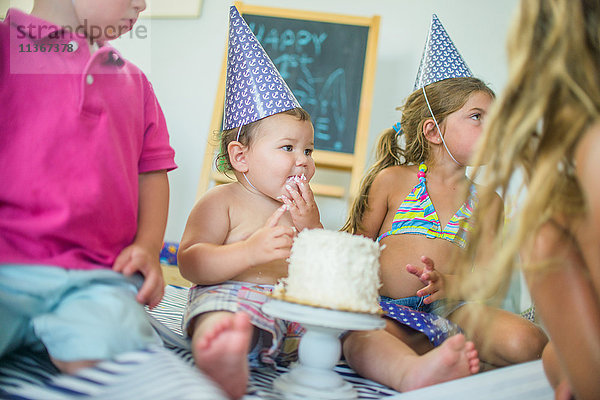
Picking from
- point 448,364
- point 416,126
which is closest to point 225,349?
point 448,364

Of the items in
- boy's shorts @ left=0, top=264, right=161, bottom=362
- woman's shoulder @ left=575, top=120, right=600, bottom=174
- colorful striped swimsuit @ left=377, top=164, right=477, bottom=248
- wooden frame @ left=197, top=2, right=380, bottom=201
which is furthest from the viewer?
wooden frame @ left=197, top=2, right=380, bottom=201

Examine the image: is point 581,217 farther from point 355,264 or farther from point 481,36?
point 481,36

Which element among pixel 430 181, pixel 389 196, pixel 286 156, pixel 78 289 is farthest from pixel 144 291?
pixel 430 181

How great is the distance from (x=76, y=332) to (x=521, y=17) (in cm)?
69

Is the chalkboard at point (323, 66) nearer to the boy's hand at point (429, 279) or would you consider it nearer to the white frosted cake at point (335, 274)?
the boy's hand at point (429, 279)

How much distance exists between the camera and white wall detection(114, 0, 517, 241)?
91.0 inches

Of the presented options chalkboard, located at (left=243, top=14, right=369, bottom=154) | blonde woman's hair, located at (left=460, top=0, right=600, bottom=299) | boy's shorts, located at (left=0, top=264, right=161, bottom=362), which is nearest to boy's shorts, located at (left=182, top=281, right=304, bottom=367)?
boy's shorts, located at (left=0, top=264, right=161, bottom=362)

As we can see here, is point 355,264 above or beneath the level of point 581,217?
beneath

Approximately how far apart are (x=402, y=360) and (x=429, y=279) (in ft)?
0.82

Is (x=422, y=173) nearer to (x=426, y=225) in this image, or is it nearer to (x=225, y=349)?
(x=426, y=225)

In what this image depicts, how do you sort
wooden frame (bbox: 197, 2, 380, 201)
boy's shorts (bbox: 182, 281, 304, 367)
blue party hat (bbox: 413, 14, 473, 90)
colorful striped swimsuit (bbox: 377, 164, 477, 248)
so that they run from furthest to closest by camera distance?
wooden frame (bbox: 197, 2, 380, 201), blue party hat (bbox: 413, 14, 473, 90), colorful striped swimsuit (bbox: 377, 164, 477, 248), boy's shorts (bbox: 182, 281, 304, 367)

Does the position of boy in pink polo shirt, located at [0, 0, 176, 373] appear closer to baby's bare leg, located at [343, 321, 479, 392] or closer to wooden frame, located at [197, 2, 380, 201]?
baby's bare leg, located at [343, 321, 479, 392]

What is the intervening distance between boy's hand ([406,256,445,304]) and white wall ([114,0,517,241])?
1149 mm

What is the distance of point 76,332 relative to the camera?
2.35 feet
